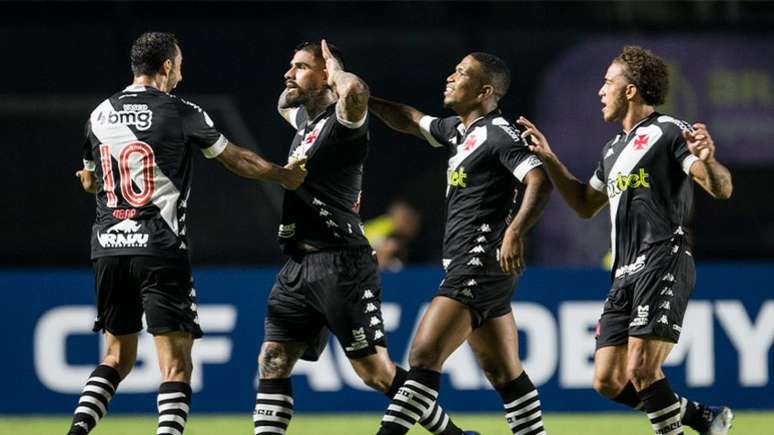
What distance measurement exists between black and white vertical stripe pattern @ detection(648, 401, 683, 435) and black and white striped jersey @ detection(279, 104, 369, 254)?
6.04ft

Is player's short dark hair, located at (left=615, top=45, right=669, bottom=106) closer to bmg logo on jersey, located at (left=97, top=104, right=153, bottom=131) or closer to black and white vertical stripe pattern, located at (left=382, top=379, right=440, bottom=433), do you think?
black and white vertical stripe pattern, located at (left=382, top=379, right=440, bottom=433)

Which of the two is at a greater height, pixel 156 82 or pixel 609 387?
pixel 156 82

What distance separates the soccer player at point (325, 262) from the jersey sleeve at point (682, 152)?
65.5 inches

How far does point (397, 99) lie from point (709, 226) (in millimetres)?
3339

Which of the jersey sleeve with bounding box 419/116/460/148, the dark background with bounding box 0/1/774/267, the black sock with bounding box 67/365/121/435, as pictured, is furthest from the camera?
the dark background with bounding box 0/1/774/267

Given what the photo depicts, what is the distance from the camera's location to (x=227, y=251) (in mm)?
14719

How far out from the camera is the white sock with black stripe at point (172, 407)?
25.7ft

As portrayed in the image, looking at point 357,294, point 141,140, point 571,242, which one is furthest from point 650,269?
point 571,242

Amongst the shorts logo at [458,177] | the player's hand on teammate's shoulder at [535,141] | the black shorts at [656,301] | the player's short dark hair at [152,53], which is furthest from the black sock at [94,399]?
the black shorts at [656,301]

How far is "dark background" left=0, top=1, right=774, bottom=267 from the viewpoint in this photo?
579 inches

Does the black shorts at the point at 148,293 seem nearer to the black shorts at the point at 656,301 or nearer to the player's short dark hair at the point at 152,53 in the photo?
the player's short dark hair at the point at 152,53

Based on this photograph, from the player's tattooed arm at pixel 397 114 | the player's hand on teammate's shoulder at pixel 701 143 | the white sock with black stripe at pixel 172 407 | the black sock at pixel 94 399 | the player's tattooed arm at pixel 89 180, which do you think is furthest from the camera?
the player's tattooed arm at pixel 397 114

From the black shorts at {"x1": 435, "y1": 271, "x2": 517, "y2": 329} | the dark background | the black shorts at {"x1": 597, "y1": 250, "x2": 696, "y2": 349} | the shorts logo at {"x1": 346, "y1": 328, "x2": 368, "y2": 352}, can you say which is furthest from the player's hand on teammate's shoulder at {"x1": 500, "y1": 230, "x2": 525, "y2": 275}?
the dark background

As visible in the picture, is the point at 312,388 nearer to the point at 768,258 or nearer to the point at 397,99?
the point at 397,99
